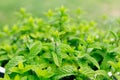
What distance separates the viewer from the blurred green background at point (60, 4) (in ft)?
23.1

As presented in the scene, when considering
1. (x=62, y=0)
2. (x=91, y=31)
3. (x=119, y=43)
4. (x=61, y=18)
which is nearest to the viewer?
(x=119, y=43)

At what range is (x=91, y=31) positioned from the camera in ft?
11.3

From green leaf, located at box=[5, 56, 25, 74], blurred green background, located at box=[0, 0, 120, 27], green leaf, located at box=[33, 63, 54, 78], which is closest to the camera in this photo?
green leaf, located at box=[33, 63, 54, 78]

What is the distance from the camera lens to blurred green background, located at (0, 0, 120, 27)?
23.1 ft

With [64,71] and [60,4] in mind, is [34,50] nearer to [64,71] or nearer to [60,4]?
[64,71]

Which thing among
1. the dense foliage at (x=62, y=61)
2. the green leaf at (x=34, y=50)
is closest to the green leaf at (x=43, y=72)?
the dense foliage at (x=62, y=61)

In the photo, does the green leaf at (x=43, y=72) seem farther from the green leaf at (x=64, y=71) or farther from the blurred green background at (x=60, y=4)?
the blurred green background at (x=60, y=4)

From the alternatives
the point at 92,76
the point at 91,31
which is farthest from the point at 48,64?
the point at 91,31

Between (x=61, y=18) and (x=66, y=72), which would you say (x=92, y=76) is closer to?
(x=66, y=72)

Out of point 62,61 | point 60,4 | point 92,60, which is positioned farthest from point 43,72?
point 60,4

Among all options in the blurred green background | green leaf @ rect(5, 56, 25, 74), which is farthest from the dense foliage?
the blurred green background

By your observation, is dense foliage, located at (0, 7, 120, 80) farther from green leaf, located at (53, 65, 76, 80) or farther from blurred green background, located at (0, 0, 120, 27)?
blurred green background, located at (0, 0, 120, 27)

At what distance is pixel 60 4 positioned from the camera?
7379 millimetres

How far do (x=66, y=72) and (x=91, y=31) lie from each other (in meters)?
1.18
